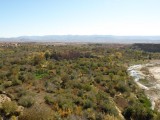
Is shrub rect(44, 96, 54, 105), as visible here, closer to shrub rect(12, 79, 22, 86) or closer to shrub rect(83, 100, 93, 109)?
shrub rect(83, 100, 93, 109)

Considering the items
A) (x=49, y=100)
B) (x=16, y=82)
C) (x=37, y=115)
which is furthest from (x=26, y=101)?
(x=16, y=82)

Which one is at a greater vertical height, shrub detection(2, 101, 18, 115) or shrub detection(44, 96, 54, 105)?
shrub detection(2, 101, 18, 115)

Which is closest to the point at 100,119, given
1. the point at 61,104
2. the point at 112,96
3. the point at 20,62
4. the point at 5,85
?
the point at 61,104

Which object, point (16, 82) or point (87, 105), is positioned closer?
point (87, 105)

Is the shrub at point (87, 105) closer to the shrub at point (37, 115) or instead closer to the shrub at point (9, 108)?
the shrub at point (37, 115)

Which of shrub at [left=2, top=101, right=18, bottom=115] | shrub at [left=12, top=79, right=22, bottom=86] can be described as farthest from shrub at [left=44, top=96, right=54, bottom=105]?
shrub at [left=12, top=79, right=22, bottom=86]

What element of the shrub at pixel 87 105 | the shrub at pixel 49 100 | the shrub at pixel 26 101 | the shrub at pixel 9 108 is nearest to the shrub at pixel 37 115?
the shrub at pixel 9 108

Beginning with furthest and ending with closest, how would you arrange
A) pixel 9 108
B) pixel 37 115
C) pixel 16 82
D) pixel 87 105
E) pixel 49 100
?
pixel 16 82, pixel 87 105, pixel 49 100, pixel 9 108, pixel 37 115

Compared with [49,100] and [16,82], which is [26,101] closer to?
[49,100]

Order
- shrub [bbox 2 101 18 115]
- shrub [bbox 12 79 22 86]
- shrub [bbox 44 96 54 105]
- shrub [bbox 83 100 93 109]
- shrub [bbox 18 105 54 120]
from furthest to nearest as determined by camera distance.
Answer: shrub [bbox 12 79 22 86] < shrub [bbox 83 100 93 109] < shrub [bbox 44 96 54 105] < shrub [bbox 2 101 18 115] < shrub [bbox 18 105 54 120]

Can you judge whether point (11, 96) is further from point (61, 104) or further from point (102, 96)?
point (102, 96)

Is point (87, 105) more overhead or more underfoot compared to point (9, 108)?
more underfoot

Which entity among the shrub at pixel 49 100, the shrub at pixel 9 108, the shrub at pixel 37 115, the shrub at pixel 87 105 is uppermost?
the shrub at pixel 9 108
